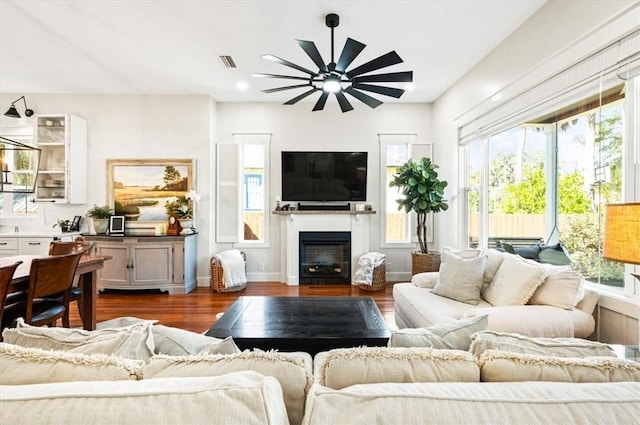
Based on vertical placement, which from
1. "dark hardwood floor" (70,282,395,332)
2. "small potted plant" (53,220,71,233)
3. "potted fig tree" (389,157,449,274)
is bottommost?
"dark hardwood floor" (70,282,395,332)

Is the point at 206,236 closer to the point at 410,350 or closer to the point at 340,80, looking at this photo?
the point at 340,80

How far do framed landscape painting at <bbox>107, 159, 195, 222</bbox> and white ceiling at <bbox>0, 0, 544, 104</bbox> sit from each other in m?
1.22

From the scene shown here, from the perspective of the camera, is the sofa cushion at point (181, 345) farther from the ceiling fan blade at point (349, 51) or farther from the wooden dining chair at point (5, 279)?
the ceiling fan blade at point (349, 51)

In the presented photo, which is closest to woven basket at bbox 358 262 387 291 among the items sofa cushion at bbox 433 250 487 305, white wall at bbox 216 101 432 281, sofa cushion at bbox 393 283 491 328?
white wall at bbox 216 101 432 281

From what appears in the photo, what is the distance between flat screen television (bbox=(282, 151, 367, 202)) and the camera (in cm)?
552

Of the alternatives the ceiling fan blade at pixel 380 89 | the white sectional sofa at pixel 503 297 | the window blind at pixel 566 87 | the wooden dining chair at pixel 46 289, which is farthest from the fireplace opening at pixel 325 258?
the wooden dining chair at pixel 46 289

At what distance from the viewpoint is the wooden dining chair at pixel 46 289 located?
240cm

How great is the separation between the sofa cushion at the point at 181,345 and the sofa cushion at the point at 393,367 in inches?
14.1

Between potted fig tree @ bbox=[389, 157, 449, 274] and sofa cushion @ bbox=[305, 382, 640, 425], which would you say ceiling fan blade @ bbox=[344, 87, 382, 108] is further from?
sofa cushion @ bbox=[305, 382, 640, 425]

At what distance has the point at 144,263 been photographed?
16.0 ft

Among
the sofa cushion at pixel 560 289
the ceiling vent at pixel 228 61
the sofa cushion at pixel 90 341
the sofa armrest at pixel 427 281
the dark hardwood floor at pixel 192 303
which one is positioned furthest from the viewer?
the ceiling vent at pixel 228 61

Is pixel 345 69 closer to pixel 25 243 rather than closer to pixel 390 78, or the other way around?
pixel 390 78

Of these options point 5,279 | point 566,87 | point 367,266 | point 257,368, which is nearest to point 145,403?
point 257,368

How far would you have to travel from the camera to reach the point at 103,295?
4832mm
